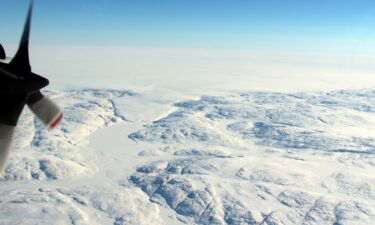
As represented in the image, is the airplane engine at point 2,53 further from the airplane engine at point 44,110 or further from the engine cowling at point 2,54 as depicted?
the airplane engine at point 44,110

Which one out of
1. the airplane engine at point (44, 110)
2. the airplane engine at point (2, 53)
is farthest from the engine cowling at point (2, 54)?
the airplane engine at point (44, 110)

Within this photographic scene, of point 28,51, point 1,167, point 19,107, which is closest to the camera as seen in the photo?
point 1,167

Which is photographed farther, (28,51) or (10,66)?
(28,51)

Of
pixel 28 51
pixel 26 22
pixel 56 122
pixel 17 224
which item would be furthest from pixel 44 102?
pixel 17 224

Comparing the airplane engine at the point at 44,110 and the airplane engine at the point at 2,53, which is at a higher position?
the airplane engine at the point at 2,53

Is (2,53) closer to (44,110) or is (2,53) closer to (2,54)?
(2,54)

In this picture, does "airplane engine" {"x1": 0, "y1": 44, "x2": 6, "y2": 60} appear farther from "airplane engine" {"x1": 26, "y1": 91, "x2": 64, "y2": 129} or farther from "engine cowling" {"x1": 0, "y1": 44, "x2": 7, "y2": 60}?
"airplane engine" {"x1": 26, "y1": 91, "x2": 64, "y2": 129}

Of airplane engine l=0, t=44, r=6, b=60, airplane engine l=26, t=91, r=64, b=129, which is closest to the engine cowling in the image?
airplane engine l=0, t=44, r=6, b=60

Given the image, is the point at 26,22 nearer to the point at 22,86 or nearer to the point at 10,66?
the point at 10,66
